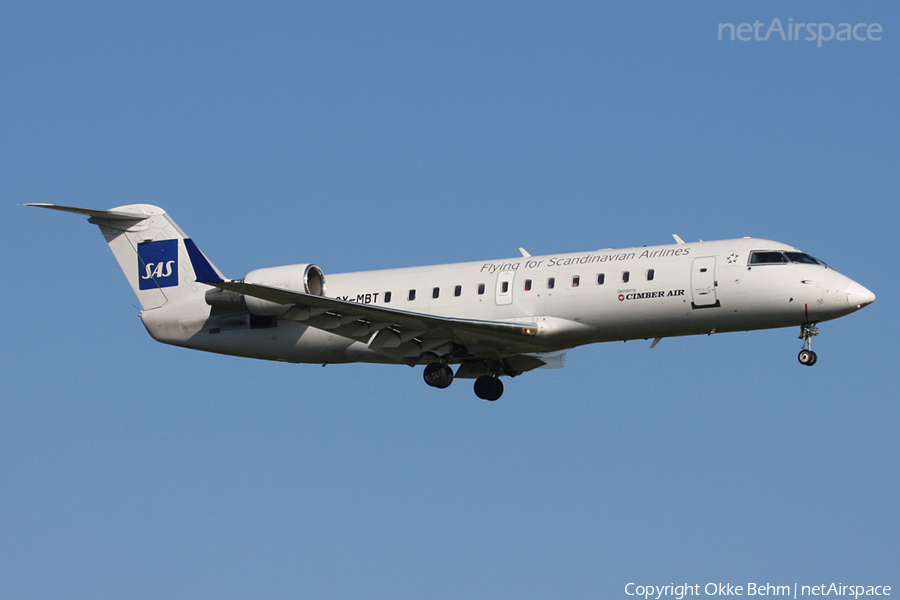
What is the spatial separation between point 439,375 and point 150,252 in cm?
893

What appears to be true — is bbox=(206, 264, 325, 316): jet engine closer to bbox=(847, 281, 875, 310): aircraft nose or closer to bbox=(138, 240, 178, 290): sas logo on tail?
bbox=(138, 240, 178, 290): sas logo on tail

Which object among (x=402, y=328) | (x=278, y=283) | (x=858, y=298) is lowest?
(x=402, y=328)

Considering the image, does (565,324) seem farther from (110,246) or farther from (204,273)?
(110,246)

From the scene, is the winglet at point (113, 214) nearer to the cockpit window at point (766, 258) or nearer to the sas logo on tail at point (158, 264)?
the sas logo on tail at point (158, 264)

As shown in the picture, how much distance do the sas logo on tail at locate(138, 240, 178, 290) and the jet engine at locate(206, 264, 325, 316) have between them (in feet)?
8.49

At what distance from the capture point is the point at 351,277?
30.2m

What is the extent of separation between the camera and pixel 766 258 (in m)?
25.9

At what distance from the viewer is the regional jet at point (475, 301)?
2583 centimetres

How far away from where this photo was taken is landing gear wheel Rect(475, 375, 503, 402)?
100 feet

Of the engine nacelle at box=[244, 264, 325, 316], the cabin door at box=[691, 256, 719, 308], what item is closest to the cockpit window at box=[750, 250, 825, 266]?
the cabin door at box=[691, 256, 719, 308]

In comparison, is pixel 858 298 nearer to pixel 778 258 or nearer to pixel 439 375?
pixel 778 258

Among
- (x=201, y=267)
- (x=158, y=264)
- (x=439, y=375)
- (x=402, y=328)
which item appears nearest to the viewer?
(x=402, y=328)

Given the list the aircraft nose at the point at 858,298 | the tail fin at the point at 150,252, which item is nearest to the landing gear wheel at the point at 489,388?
the tail fin at the point at 150,252

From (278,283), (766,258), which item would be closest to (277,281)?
(278,283)
